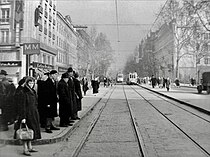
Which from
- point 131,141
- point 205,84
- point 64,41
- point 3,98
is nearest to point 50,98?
point 3,98

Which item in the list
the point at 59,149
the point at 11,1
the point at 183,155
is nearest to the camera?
the point at 183,155

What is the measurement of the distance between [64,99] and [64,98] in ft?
0.11

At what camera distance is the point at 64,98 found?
29.8 ft

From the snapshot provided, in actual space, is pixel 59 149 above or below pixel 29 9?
below

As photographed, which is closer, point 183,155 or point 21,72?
point 183,155

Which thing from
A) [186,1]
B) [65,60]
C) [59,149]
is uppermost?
[186,1]

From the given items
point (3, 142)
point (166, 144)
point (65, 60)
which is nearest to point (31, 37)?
point (3, 142)

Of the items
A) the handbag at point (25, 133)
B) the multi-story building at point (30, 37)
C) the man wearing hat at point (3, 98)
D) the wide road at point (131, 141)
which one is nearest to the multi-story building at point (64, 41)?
the multi-story building at point (30, 37)

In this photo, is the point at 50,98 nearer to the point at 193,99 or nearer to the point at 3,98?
the point at 3,98

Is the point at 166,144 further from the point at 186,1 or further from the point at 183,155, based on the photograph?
the point at 186,1

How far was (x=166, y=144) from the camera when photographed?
711 cm

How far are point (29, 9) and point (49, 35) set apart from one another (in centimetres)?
1110

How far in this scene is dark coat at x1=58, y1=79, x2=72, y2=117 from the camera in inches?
353

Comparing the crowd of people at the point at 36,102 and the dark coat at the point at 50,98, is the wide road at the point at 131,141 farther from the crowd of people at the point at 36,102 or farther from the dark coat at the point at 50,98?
the dark coat at the point at 50,98
